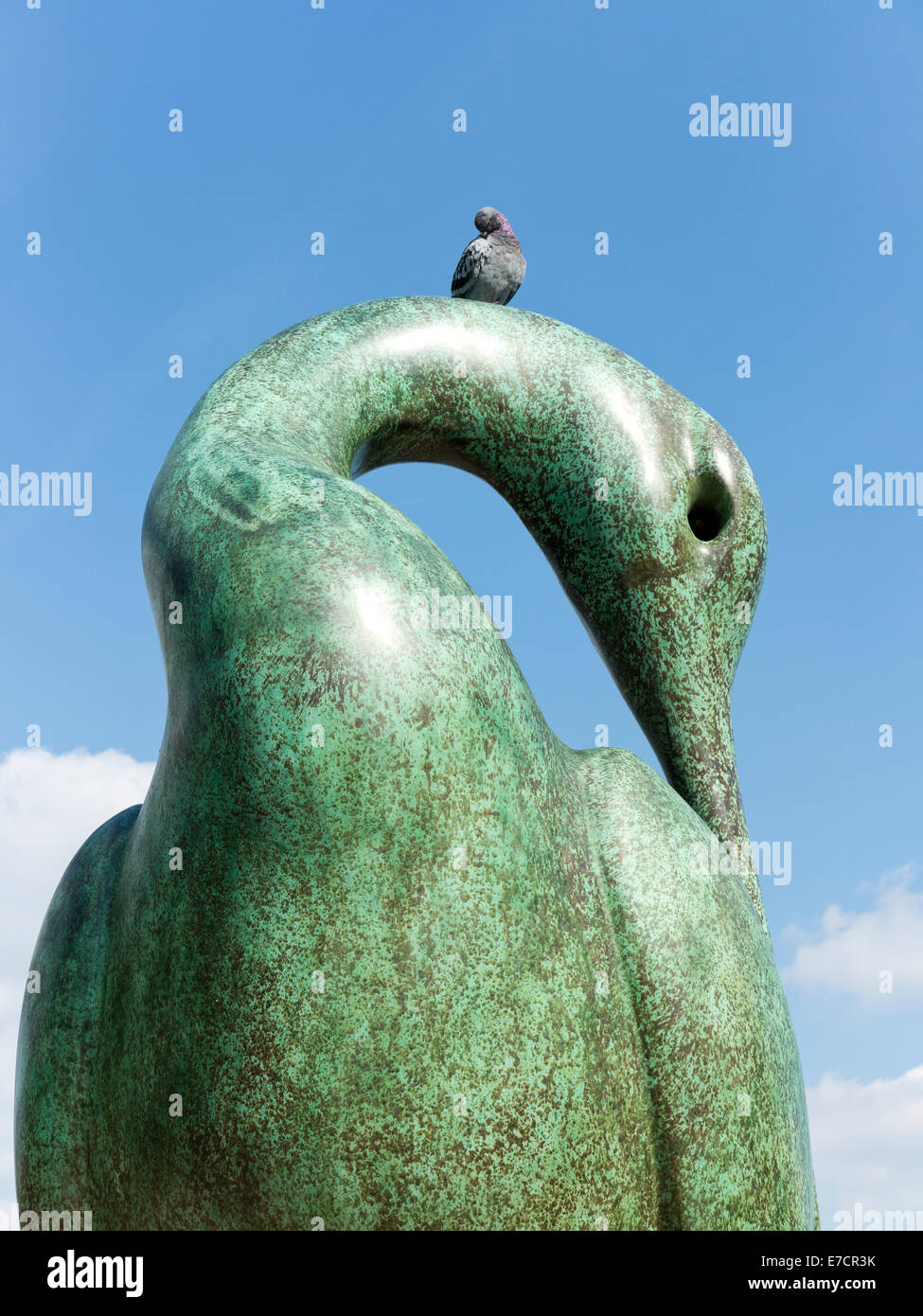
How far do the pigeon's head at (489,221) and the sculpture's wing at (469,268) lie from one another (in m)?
0.09

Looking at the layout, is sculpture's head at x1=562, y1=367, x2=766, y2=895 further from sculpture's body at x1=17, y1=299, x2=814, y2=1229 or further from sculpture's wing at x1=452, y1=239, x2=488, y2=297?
sculpture's wing at x1=452, y1=239, x2=488, y2=297

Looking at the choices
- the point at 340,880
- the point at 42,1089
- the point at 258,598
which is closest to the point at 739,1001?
the point at 340,880

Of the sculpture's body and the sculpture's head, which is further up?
the sculpture's head

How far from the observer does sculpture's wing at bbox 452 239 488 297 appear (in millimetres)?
5504

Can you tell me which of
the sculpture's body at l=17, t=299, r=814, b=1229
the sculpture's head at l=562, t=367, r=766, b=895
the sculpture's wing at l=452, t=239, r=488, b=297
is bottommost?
the sculpture's body at l=17, t=299, r=814, b=1229

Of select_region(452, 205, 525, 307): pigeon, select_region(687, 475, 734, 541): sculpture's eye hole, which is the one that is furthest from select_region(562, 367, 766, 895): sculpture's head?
select_region(452, 205, 525, 307): pigeon

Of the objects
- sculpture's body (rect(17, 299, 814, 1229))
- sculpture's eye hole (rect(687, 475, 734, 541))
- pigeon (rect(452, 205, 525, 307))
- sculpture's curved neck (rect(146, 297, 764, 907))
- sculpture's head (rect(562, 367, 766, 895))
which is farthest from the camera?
pigeon (rect(452, 205, 525, 307))

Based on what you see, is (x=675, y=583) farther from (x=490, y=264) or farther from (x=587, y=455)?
(x=490, y=264)

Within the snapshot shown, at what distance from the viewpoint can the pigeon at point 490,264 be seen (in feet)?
18.1

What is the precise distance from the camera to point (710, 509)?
17.1 feet

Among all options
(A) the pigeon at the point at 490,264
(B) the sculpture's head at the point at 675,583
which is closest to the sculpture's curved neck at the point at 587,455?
(B) the sculpture's head at the point at 675,583

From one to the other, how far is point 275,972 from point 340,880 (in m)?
0.29

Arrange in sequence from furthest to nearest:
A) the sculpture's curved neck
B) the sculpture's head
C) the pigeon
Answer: the pigeon → the sculpture's head → the sculpture's curved neck

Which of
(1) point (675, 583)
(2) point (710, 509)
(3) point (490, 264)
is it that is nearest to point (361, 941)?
(1) point (675, 583)
